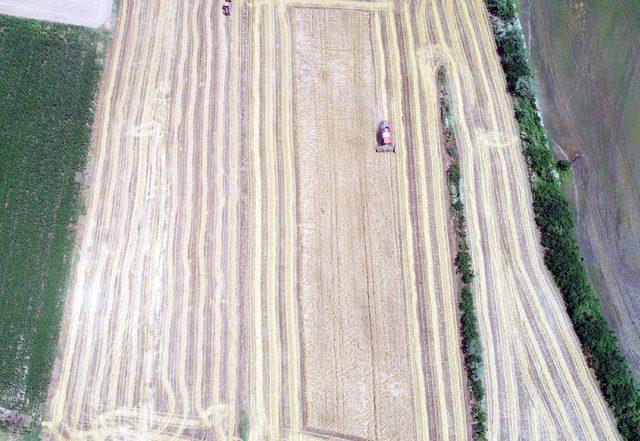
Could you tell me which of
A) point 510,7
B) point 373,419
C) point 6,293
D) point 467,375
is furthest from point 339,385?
point 510,7

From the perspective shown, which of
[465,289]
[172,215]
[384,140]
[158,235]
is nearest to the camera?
[465,289]

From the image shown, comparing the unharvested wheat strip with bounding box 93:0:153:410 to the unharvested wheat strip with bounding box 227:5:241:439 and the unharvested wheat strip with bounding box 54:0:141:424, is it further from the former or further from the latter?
the unharvested wheat strip with bounding box 227:5:241:439

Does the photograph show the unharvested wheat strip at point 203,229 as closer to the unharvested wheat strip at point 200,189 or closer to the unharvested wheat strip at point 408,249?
the unharvested wheat strip at point 200,189

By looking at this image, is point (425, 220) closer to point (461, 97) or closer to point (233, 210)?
point (461, 97)

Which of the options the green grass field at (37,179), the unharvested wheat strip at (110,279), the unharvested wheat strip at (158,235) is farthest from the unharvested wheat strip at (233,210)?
the green grass field at (37,179)

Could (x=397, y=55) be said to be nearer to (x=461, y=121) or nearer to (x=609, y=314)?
(x=461, y=121)

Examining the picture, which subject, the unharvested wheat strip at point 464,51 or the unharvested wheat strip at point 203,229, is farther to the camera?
the unharvested wheat strip at point 464,51

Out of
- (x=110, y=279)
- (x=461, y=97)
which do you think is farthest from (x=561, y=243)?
(x=110, y=279)
